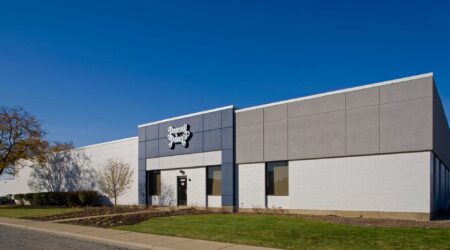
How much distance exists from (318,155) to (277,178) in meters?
3.69

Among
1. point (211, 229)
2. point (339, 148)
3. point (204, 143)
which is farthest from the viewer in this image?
point (204, 143)

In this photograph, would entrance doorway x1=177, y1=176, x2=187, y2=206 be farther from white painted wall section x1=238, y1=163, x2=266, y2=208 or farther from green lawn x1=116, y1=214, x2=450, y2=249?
green lawn x1=116, y1=214, x2=450, y2=249

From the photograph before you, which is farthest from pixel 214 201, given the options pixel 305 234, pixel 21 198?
pixel 21 198

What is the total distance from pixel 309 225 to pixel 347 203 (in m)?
5.62

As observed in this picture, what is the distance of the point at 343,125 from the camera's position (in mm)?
23562

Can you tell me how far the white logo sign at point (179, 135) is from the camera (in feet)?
110

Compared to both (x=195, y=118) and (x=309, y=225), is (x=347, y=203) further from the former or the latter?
(x=195, y=118)

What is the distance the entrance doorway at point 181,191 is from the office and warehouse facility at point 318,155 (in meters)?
0.09

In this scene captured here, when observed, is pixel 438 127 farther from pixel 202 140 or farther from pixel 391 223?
pixel 202 140

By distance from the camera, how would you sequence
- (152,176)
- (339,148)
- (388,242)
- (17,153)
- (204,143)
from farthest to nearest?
1. (17,153)
2. (152,176)
3. (204,143)
4. (339,148)
5. (388,242)

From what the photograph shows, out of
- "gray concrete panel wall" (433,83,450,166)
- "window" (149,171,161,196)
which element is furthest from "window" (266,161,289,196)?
"window" (149,171,161,196)

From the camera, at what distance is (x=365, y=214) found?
22.2m

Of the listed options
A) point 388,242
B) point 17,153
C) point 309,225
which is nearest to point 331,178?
point 309,225

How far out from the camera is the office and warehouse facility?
2089cm
